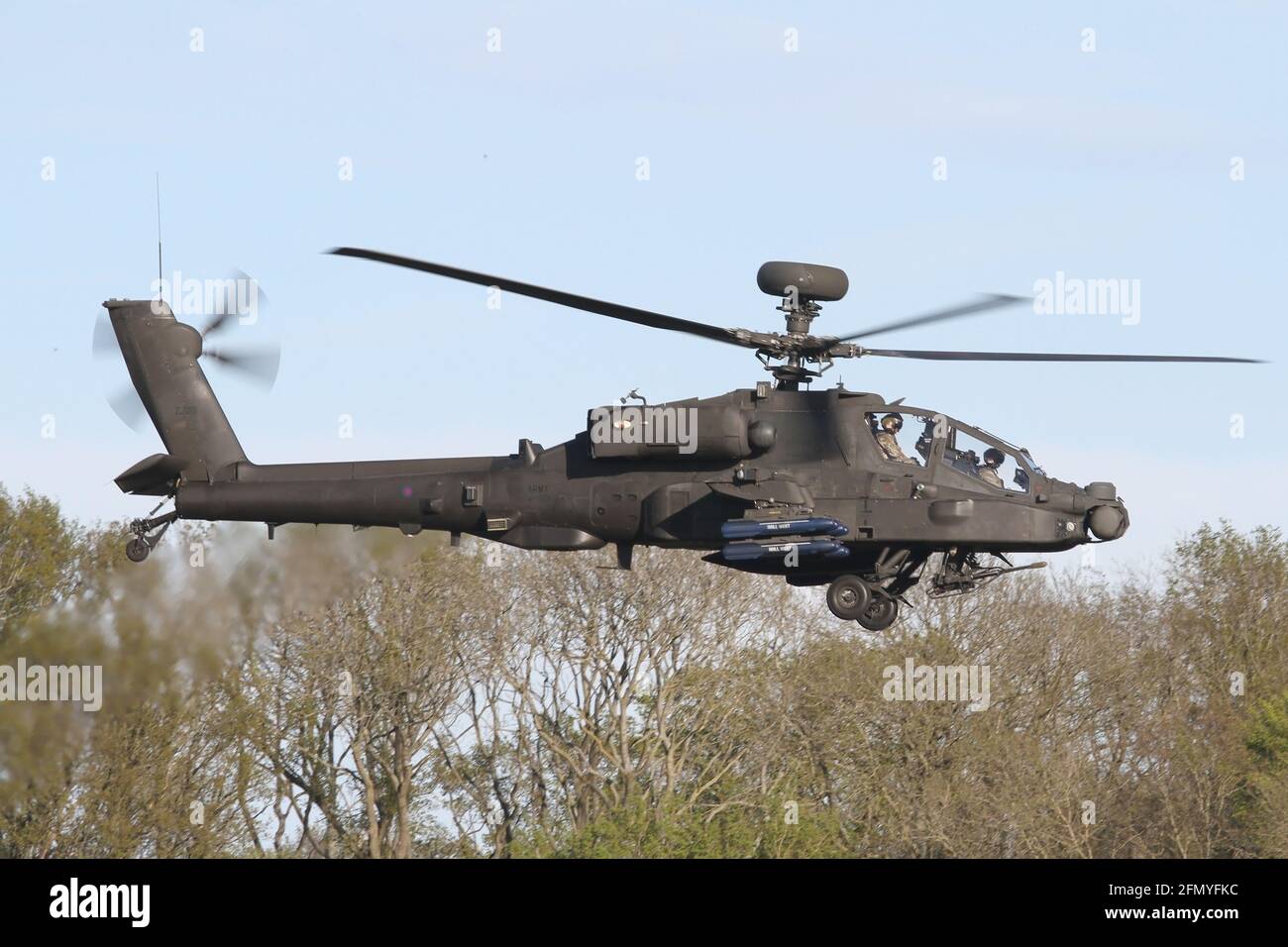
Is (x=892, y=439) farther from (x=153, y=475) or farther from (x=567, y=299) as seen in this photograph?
(x=153, y=475)

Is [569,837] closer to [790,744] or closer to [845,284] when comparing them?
[790,744]

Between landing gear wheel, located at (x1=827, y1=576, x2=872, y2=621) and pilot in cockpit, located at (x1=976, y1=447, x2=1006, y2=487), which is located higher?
pilot in cockpit, located at (x1=976, y1=447, x2=1006, y2=487)

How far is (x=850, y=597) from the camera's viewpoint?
26.0 meters

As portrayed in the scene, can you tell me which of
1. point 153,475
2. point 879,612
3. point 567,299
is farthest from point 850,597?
point 153,475

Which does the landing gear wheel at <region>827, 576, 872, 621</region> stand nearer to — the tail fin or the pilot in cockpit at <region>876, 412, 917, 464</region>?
the pilot in cockpit at <region>876, 412, 917, 464</region>

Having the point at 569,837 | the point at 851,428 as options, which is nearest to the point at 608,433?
the point at 851,428

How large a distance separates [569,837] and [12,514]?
15.2 m

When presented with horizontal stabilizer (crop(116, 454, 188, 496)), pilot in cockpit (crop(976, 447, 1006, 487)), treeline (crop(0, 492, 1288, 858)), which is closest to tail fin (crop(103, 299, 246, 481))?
horizontal stabilizer (crop(116, 454, 188, 496))

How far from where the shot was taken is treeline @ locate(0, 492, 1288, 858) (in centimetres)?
4856

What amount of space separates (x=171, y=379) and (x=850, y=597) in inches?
405

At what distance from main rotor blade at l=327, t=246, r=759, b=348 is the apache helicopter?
0.13 ft

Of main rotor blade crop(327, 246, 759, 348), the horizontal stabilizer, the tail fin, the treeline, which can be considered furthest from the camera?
the treeline

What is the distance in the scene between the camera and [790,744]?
180ft

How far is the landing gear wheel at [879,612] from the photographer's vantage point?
25969 mm
